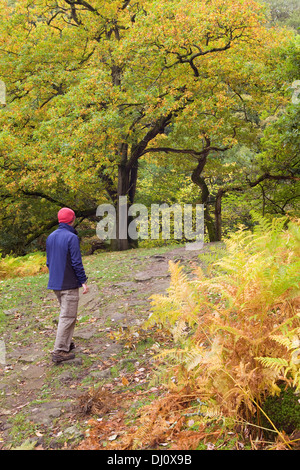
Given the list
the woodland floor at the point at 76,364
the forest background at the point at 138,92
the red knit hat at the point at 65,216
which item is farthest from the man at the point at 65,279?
the forest background at the point at 138,92

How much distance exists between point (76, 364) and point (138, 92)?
10034 mm

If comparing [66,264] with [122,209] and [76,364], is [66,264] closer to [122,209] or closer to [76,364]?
[76,364]

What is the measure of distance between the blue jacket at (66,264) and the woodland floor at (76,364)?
3.43 feet

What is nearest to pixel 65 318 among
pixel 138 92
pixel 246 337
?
pixel 246 337

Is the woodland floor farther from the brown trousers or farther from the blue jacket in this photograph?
the blue jacket

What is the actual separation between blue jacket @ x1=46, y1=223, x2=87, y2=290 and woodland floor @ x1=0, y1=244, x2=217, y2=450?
105cm

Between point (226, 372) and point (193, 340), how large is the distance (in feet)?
2.41

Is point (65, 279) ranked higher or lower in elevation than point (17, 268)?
higher

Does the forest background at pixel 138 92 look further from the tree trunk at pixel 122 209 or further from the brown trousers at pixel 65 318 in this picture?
the brown trousers at pixel 65 318

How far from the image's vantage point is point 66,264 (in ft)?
17.2

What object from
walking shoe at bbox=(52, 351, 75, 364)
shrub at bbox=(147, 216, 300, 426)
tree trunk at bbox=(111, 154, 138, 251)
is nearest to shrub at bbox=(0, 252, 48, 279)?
tree trunk at bbox=(111, 154, 138, 251)

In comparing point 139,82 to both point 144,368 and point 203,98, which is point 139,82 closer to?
point 203,98

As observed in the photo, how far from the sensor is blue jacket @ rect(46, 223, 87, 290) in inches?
205
